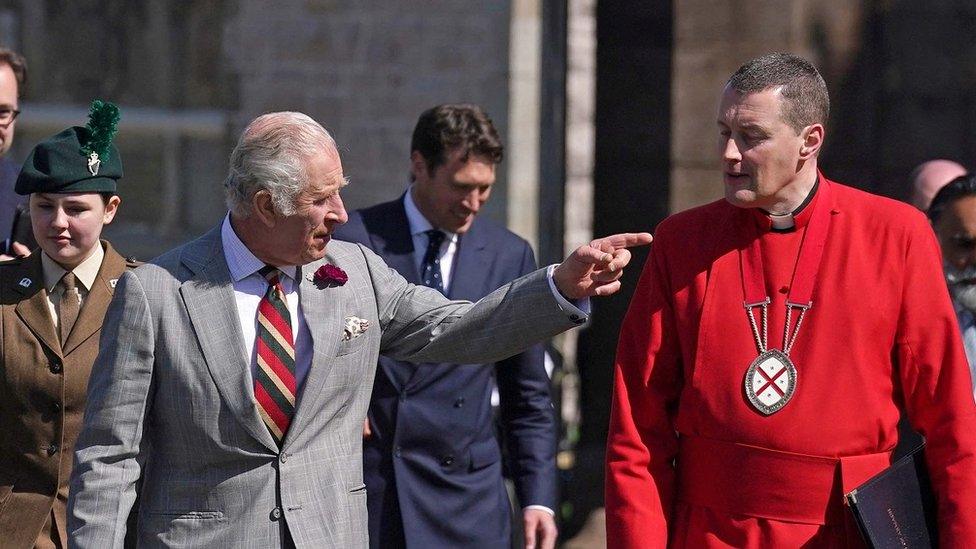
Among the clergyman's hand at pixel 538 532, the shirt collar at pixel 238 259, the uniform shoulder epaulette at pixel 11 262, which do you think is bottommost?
→ the clergyman's hand at pixel 538 532

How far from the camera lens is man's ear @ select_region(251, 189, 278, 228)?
363 cm

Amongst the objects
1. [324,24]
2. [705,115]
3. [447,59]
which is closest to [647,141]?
[705,115]

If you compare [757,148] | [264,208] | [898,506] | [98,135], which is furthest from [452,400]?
[898,506]

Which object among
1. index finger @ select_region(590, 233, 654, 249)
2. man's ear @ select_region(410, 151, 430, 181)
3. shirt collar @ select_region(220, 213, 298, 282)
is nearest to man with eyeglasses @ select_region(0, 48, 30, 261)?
man's ear @ select_region(410, 151, 430, 181)

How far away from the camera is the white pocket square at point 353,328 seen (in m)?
3.75

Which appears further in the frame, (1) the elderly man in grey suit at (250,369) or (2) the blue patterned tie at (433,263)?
(2) the blue patterned tie at (433,263)

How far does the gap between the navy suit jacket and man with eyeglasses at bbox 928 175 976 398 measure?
127 centimetres

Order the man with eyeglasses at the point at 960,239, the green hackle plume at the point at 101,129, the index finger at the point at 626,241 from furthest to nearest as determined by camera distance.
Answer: the man with eyeglasses at the point at 960,239 → the green hackle plume at the point at 101,129 → the index finger at the point at 626,241

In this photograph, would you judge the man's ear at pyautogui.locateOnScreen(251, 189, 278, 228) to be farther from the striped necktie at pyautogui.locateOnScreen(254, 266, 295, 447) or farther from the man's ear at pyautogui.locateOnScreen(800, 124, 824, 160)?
the man's ear at pyautogui.locateOnScreen(800, 124, 824, 160)

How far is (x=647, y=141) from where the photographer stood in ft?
26.6

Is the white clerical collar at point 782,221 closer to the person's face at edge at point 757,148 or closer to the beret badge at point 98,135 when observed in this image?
the person's face at edge at point 757,148

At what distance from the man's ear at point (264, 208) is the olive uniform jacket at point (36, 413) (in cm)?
92

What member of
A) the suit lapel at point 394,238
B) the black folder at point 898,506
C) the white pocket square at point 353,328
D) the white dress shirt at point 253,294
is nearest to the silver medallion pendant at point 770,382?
the black folder at point 898,506

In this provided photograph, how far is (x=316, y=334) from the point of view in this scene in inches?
145
